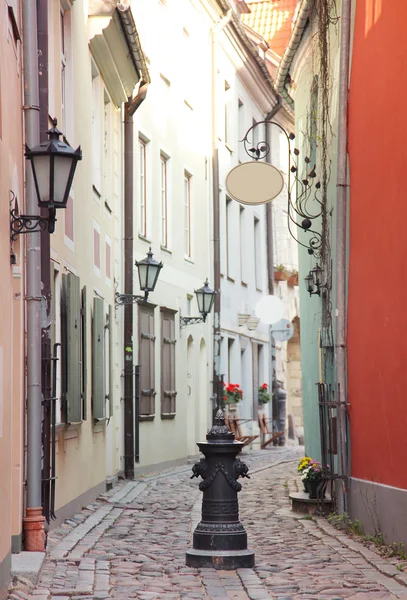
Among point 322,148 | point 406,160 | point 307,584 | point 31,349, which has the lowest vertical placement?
point 307,584

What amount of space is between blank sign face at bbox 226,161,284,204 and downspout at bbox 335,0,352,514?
2.16ft

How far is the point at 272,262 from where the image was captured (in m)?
30.9

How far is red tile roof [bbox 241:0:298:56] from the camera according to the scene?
3425 cm

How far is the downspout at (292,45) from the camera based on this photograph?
548 inches

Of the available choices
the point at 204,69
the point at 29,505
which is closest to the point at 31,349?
the point at 29,505

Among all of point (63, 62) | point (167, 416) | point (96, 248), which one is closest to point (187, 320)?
point (167, 416)

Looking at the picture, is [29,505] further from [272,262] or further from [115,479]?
[272,262]

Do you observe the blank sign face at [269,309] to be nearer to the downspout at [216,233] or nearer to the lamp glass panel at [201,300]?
the downspout at [216,233]

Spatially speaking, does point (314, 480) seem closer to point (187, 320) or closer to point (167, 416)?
point (167, 416)

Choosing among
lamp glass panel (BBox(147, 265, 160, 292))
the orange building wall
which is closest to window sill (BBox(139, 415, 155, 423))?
lamp glass panel (BBox(147, 265, 160, 292))

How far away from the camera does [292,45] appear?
1534 centimetres

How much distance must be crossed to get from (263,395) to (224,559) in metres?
20.1

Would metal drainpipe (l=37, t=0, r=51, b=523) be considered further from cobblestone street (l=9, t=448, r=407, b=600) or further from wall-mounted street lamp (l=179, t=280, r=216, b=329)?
wall-mounted street lamp (l=179, t=280, r=216, b=329)

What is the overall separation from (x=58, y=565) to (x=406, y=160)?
3900 millimetres
